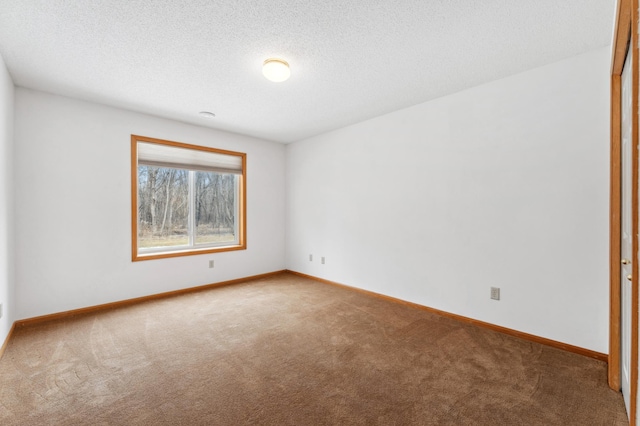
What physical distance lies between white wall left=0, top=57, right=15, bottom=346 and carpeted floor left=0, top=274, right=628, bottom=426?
0.33 metres

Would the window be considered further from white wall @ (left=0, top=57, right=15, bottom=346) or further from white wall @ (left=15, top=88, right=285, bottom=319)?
white wall @ (left=0, top=57, right=15, bottom=346)

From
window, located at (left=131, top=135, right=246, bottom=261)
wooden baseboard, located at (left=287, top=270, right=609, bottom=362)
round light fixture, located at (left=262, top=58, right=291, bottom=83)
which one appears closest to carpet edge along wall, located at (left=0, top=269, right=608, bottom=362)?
wooden baseboard, located at (left=287, top=270, right=609, bottom=362)

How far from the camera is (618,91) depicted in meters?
1.94

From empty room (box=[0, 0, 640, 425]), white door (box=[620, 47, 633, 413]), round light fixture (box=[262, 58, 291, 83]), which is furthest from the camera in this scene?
round light fixture (box=[262, 58, 291, 83])

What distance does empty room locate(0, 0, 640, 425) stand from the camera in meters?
1.81

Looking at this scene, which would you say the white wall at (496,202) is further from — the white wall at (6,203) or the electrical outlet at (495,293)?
the white wall at (6,203)

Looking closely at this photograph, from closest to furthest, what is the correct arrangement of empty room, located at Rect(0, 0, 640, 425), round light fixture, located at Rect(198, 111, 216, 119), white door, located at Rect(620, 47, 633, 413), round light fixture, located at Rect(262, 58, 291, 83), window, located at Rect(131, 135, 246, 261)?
white door, located at Rect(620, 47, 633, 413), empty room, located at Rect(0, 0, 640, 425), round light fixture, located at Rect(262, 58, 291, 83), round light fixture, located at Rect(198, 111, 216, 119), window, located at Rect(131, 135, 246, 261)

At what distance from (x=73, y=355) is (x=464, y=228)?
12.6ft

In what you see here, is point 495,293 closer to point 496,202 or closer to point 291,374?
point 496,202

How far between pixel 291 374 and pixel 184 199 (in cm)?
320

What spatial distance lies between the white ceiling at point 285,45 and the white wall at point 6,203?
255 millimetres

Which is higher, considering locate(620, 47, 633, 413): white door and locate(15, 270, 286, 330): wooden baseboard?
locate(620, 47, 633, 413): white door

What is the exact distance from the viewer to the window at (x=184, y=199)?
3826mm

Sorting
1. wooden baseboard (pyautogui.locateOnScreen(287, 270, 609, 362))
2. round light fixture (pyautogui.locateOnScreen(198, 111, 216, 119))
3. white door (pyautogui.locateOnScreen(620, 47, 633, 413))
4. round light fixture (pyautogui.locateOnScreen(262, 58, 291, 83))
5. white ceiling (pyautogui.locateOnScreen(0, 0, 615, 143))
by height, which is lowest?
wooden baseboard (pyautogui.locateOnScreen(287, 270, 609, 362))
